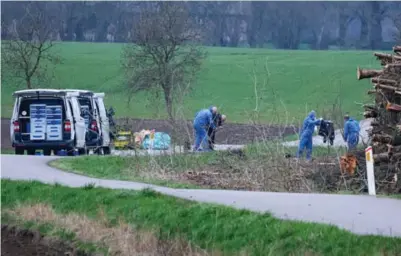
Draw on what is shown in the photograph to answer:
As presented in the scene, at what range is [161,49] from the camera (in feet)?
135

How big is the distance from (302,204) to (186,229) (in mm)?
2077

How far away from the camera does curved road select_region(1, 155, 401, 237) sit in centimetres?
1289

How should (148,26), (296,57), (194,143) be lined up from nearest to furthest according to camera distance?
(194,143), (148,26), (296,57)

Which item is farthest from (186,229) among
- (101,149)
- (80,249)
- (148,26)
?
(148,26)

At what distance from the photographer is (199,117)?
80.8 ft

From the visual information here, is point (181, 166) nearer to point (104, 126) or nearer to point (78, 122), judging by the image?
point (78, 122)

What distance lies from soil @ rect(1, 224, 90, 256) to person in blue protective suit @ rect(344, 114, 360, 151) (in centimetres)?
743

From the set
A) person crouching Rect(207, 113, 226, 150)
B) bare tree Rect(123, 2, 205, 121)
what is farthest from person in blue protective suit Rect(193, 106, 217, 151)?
bare tree Rect(123, 2, 205, 121)

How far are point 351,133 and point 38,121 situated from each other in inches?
371

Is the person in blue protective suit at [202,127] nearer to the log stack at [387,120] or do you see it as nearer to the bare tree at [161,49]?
the log stack at [387,120]

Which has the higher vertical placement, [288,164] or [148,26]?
[148,26]

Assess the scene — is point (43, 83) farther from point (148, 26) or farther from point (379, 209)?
point (379, 209)

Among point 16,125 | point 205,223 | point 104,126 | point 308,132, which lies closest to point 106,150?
Answer: point 104,126

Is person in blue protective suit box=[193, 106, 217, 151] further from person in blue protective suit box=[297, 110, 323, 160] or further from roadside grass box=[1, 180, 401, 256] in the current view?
roadside grass box=[1, 180, 401, 256]
